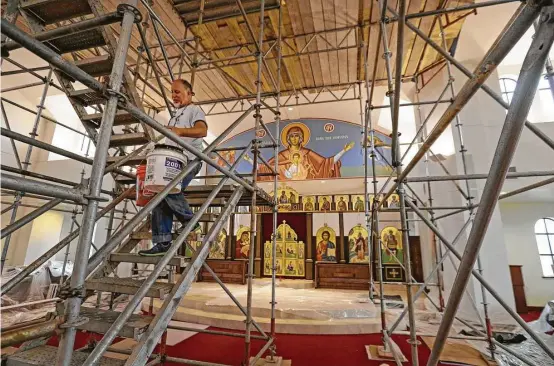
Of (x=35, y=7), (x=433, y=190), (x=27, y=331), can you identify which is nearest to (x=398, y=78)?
(x=27, y=331)

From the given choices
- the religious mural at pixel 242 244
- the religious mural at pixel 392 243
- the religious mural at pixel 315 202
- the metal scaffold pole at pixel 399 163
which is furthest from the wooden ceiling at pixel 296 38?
the religious mural at pixel 242 244

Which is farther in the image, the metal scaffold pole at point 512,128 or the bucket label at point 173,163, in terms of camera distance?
the bucket label at point 173,163

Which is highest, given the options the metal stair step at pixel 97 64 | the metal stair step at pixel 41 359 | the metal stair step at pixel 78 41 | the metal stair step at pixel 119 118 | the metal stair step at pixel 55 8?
the metal stair step at pixel 55 8

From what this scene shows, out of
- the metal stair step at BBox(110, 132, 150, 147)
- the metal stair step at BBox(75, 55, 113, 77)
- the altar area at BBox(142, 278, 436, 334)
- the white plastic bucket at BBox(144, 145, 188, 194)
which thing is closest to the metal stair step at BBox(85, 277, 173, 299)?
the white plastic bucket at BBox(144, 145, 188, 194)

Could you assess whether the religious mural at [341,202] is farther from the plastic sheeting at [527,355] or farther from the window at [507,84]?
the plastic sheeting at [527,355]

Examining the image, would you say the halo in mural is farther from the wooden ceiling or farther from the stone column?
the wooden ceiling

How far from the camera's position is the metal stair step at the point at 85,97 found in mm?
2422

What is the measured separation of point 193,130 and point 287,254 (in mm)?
8644

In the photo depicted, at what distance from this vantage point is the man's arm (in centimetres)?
209

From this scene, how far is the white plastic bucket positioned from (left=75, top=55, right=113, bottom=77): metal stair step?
1007mm

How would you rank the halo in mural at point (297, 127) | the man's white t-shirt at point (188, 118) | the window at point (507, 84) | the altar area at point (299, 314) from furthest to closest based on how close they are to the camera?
1. the halo in mural at point (297, 127)
2. the window at point (507, 84)
3. the altar area at point (299, 314)
4. the man's white t-shirt at point (188, 118)

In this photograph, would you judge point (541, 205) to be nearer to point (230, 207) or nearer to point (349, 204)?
point (349, 204)

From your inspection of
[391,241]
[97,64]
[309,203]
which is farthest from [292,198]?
[97,64]

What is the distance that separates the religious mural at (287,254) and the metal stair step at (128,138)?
7.79m
